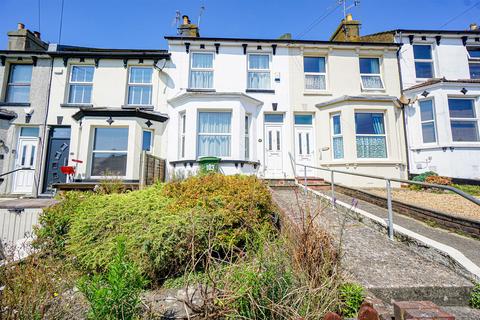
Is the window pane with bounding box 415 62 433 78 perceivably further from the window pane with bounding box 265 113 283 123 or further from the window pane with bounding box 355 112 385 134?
the window pane with bounding box 265 113 283 123

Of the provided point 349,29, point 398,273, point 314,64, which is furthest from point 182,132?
point 349,29

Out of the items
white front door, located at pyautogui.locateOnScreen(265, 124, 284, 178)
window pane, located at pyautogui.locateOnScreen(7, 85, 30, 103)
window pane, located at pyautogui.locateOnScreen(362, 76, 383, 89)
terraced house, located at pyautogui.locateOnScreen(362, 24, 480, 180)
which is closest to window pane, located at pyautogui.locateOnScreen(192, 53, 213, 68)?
white front door, located at pyautogui.locateOnScreen(265, 124, 284, 178)

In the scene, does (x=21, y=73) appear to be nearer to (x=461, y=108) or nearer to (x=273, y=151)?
(x=273, y=151)

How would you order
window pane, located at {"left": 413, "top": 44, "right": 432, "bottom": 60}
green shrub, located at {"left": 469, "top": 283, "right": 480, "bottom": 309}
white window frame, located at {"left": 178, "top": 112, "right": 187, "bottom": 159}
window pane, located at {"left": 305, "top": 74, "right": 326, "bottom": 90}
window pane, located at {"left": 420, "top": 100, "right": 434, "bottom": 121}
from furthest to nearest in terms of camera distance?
window pane, located at {"left": 413, "top": 44, "right": 432, "bottom": 60}, window pane, located at {"left": 305, "top": 74, "right": 326, "bottom": 90}, window pane, located at {"left": 420, "top": 100, "right": 434, "bottom": 121}, white window frame, located at {"left": 178, "top": 112, "right": 187, "bottom": 159}, green shrub, located at {"left": 469, "top": 283, "right": 480, "bottom": 309}

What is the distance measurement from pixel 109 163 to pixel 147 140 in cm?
173

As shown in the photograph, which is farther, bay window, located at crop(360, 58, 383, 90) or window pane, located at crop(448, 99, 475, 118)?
bay window, located at crop(360, 58, 383, 90)

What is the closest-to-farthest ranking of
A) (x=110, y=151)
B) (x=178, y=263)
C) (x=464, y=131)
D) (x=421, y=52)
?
(x=178, y=263)
(x=110, y=151)
(x=464, y=131)
(x=421, y=52)

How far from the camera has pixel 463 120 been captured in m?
9.54

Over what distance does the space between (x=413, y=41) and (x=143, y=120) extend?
44.8 feet

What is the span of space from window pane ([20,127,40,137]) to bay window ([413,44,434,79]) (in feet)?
59.9

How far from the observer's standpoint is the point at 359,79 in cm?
1049

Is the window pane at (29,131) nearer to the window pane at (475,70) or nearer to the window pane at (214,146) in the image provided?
the window pane at (214,146)

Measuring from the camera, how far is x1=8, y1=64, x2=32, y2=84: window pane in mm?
10008

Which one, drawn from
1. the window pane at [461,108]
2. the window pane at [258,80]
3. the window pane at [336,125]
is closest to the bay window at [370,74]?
the window pane at [336,125]
